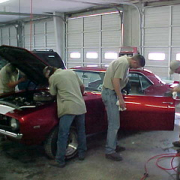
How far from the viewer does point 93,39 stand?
1276 cm

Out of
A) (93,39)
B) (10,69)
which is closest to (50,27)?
(93,39)

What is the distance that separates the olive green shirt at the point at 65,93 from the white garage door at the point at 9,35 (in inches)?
600

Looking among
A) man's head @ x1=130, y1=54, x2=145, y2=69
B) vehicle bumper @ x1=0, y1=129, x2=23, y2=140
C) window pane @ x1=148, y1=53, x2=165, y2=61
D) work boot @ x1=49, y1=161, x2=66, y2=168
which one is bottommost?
work boot @ x1=49, y1=161, x2=66, y2=168

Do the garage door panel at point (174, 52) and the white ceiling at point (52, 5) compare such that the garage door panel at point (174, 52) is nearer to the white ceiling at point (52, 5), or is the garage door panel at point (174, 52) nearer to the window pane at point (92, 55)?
the white ceiling at point (52, 5)

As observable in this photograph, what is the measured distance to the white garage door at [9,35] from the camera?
723 inches

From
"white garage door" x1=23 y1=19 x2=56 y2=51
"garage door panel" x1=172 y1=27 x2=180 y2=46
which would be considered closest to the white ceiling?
"white garage door" x1=23 y1=19 x2=56 y2=51

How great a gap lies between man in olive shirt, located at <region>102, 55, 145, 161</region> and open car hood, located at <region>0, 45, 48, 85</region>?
3.56ft

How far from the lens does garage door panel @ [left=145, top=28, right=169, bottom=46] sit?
32.8ft

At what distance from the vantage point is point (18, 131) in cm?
402

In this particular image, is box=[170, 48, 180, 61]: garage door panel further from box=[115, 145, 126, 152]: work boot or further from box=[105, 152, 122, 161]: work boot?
box=[105, 152, 122, 161]: work boot

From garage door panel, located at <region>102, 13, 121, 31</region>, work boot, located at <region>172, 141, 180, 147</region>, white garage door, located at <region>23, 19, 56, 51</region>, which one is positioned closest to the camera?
work boot, located at <region>172, 141, 180, 147</region>

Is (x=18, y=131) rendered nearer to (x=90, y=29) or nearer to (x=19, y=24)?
(x=90, y=29)

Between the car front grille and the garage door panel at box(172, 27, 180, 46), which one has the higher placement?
the garage door panel at box(172, 27, 180, 46)

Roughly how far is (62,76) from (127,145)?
2.08 m
